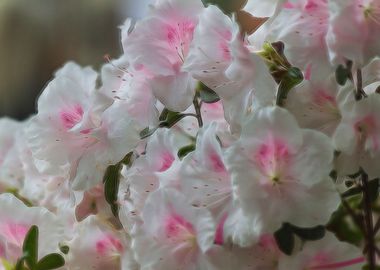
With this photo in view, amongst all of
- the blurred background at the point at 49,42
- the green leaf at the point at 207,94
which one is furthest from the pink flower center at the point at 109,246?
the blurred background at the point at 49,42

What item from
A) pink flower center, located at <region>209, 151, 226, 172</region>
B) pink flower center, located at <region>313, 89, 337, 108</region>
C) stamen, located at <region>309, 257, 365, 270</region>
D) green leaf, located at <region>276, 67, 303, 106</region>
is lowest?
stamen, located at <region>309, 257, 365, 270</region>

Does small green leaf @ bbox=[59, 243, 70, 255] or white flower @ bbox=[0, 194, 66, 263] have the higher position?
white flower @ bbox=[0, 194, 66, 263]

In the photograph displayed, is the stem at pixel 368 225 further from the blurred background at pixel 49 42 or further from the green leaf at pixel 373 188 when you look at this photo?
the blurred background at pixel 49 42

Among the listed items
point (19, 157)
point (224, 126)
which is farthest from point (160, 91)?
point (19, 157)

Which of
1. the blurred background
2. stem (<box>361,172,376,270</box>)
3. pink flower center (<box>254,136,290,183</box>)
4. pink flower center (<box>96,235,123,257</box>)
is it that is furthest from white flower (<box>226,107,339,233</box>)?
the blurred background

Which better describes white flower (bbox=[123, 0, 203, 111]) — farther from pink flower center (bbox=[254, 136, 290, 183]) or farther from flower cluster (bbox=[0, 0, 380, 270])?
pink flower center (bbox=[254, 136, 290, 183])

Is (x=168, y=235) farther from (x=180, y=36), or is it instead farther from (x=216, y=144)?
(x=180, y=36)

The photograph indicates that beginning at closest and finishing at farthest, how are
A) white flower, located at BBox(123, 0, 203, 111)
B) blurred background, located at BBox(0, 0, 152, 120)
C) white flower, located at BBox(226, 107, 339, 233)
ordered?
white flower, located at BBox(226, 107, 339, 233)
white flower, located at BBox(123, 0, 203, 111)
blurred background, located at BBox(0, 0, 152, 120)
